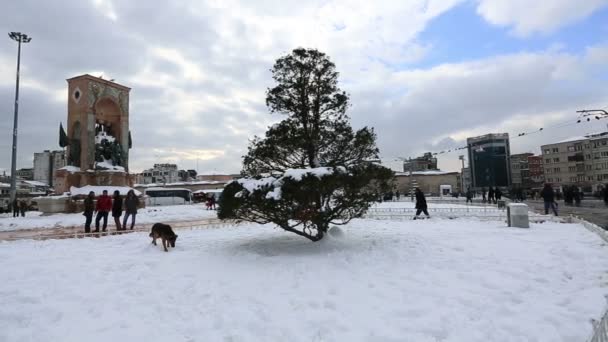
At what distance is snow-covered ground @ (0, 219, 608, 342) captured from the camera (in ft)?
14.5

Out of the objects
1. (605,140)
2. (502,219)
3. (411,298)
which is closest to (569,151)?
(605,140)

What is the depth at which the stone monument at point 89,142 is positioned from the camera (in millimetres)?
27125

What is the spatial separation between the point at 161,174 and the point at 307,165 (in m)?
118

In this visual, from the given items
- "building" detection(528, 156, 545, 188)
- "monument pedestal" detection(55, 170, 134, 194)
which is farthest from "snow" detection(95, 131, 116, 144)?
"building" detection(528, 156, 545, 188)

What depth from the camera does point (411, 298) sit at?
5246 millimetres

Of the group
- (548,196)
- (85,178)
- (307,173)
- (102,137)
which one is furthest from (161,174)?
(307,173)

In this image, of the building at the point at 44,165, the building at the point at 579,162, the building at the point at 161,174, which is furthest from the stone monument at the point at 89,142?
the building at the point at 161,174

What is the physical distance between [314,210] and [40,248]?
6.73m

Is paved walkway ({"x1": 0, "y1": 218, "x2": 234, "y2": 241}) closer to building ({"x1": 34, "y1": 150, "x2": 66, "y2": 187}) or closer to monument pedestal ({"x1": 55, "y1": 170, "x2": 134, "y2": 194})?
monument pedestal ({"x1": 55, "y1": 170, "x2": 134, "y2": 194})

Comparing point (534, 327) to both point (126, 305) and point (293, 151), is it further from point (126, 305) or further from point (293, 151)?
point (293, 151)

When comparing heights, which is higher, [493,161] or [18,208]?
[493,161]

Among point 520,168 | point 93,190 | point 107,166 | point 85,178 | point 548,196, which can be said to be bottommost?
point 548,196

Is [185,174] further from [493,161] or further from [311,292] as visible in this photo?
[311,292]

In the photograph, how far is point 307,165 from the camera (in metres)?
8.91
